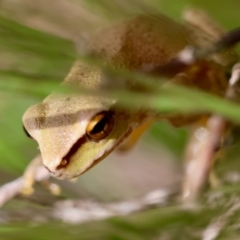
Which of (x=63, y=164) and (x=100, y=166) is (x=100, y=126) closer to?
(x=63, y=164)

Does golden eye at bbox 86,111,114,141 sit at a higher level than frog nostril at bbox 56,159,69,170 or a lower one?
higher

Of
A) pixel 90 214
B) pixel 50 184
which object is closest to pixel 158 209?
pixel 90 214

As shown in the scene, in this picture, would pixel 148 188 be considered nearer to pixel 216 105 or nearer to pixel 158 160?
pixel 158 160

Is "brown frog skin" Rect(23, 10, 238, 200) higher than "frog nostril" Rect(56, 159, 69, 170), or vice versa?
"brown frog skin" Rect(23, 10, 238, 200)

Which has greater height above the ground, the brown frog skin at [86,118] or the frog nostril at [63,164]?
the brown frog skin at [86,118]

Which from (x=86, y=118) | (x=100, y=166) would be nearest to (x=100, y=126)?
(x=86, y=118)
